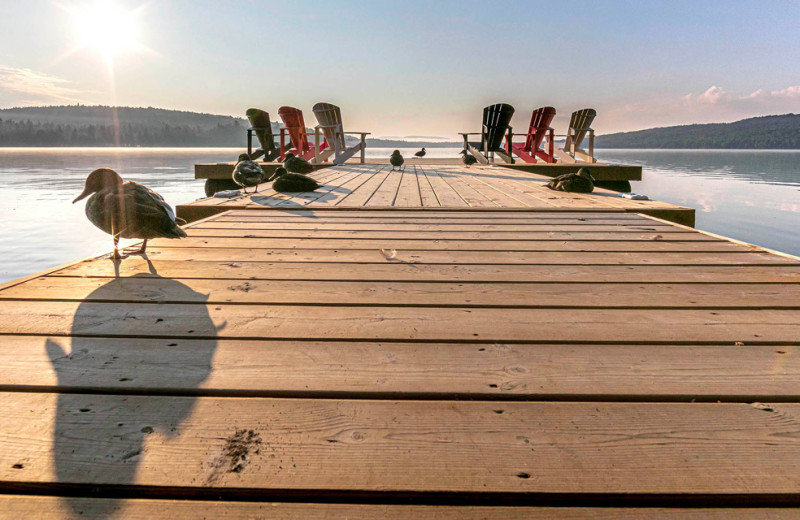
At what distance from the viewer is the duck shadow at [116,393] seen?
908mm

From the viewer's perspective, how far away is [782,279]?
2150 mm

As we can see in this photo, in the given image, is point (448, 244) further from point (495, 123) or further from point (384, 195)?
point (495, 123)

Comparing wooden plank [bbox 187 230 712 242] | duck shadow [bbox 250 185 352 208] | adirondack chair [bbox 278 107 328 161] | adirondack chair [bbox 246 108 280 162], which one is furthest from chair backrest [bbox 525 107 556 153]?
wooden plank [bbox 187 230 712 242]

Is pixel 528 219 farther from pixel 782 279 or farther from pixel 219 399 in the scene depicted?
→ pixel 219 399

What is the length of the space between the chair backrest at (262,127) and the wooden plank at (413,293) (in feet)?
38.0

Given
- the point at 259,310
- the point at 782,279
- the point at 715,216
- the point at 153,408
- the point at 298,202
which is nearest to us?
the point at 153,408

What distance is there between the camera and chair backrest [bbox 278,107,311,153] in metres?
12.4

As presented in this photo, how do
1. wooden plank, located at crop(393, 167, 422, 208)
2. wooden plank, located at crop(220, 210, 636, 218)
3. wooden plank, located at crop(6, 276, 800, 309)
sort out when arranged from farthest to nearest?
wooden plank, located at crop(393, 167, 422, 208), wooden plank, located at crop(220, 210, 636, 218), wooden plank, located at crop(6, 276, 800, 309)

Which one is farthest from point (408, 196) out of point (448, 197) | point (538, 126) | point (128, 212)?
Answer: point (538, 126)

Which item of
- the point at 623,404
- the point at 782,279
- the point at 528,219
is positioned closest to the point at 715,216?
the point at 528,219

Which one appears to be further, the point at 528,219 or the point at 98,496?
the point at 528,219

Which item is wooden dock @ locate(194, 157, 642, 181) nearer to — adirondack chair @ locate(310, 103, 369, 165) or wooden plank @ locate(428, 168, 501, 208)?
adirondack chair @ locate(310, 103, 369, 165)

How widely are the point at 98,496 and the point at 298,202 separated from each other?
12.6 feet

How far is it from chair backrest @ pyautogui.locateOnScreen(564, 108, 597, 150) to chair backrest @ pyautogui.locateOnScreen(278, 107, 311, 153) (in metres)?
7.43
